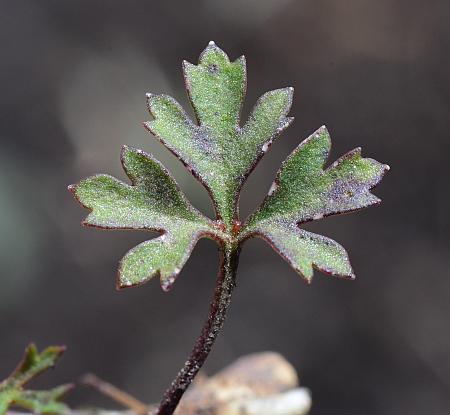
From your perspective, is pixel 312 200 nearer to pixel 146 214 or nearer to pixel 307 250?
pixel 307 250

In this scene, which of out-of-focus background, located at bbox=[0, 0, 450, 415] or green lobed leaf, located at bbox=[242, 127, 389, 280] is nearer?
green lobed leaf, located at bbox=[242, 127, 389, 280]

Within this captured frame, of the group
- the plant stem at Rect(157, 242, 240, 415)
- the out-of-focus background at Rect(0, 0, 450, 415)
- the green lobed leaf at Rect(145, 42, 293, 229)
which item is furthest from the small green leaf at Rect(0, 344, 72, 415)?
the out-of-focus background at Rect(0, 0, 450, 415)

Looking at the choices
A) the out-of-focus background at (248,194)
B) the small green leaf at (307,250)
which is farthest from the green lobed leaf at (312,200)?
the out-of-focus background at (248,194)

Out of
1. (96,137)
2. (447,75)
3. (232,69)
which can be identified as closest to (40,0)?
(96,137)

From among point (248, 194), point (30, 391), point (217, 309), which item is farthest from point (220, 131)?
point (248, 194)

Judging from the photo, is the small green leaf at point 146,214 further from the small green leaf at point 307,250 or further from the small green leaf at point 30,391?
the small green leaf at point 30,391

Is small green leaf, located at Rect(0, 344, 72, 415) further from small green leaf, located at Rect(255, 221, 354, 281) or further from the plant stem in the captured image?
small green leaf, located at Rect(255, 221, 354, 281)

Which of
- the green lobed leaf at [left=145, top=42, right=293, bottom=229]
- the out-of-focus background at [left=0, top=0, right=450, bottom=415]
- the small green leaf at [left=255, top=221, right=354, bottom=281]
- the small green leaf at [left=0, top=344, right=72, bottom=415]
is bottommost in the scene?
the small green leaf at [left=0, top=344, right=72, bottom=415]
